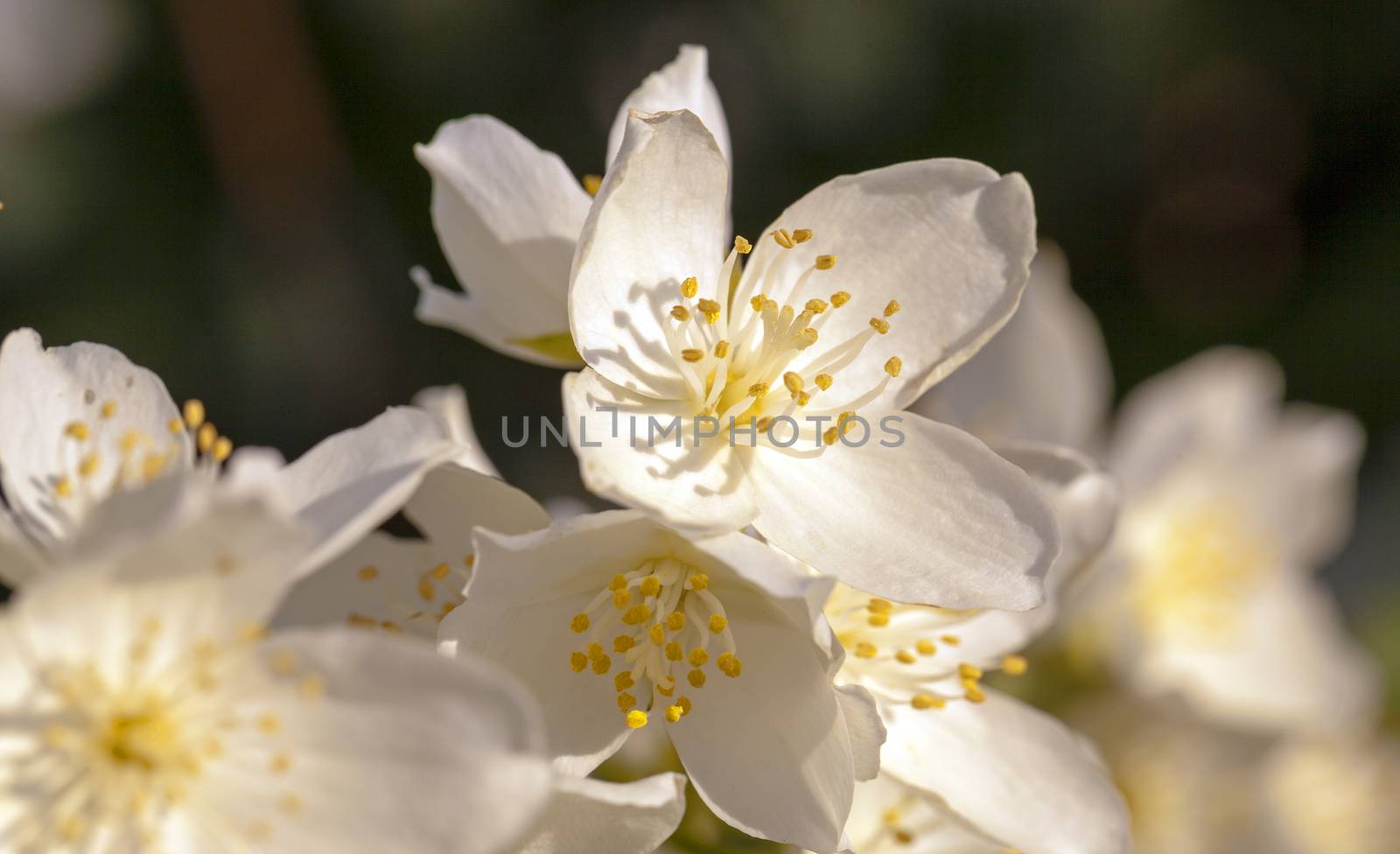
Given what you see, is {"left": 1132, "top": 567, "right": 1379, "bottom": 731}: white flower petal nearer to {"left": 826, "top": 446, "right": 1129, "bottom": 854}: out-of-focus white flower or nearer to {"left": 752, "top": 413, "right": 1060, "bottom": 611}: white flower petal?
{"left": 826, "top": 446, "right": 1129, "bottom": 854}: out-of-focus white flower

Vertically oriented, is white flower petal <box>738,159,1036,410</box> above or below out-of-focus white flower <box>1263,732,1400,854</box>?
above

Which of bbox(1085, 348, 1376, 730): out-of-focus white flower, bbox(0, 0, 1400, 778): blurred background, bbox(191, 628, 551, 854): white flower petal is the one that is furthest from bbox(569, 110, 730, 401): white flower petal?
bbox(0, 0, 1400, 778): blurred background

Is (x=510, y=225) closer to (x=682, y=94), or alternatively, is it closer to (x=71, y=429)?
(x=682, y=94)

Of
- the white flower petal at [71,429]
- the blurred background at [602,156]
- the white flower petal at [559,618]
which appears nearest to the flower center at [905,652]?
the white flower petal at [559,618]

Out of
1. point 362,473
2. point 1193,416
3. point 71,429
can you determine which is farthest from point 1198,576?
point 71,429

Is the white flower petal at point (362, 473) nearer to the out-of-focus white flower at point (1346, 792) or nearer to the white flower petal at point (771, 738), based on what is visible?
the white flower petal at point (771, 738)

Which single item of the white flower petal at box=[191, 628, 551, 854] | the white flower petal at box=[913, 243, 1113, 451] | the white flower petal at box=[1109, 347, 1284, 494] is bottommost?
the white flower petal at box=[1109, 347, 1284, 494]

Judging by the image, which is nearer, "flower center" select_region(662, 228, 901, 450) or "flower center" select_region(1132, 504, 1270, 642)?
"flower center" select_region(662, 228, 901, 450)

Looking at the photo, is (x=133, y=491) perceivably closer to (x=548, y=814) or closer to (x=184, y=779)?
(x=184, y=779)
